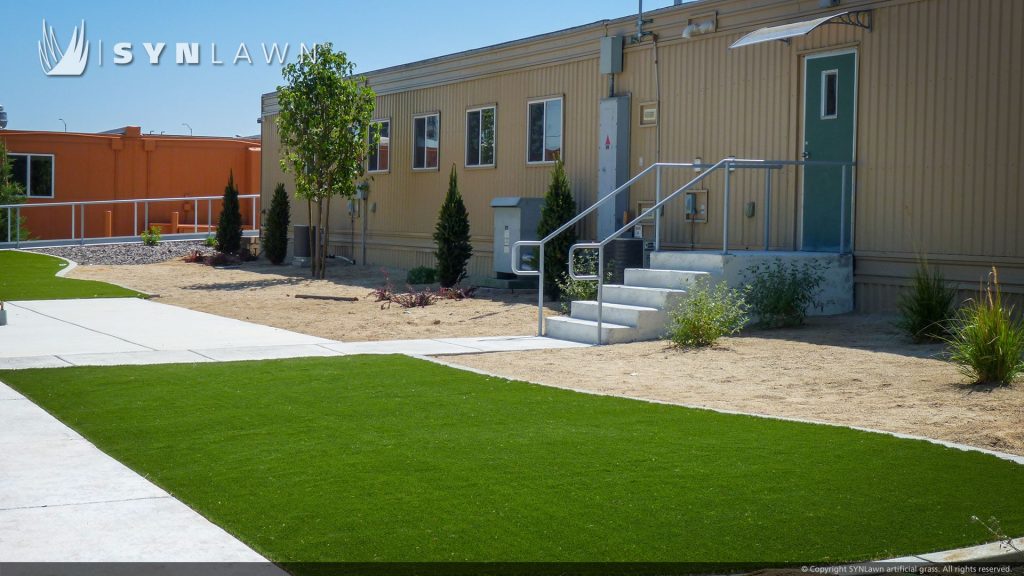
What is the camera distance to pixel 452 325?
14125mm

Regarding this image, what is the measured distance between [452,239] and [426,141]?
12.6 ft

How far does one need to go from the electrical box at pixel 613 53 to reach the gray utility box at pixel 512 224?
2658mm

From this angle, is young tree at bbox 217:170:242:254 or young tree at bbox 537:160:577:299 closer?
young tree at bbox 537:160:577:299

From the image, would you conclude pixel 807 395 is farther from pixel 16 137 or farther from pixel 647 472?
pixel 16 137

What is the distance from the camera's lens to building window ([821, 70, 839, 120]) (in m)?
13.6

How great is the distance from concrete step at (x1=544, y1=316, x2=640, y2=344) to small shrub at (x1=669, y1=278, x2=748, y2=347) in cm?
51

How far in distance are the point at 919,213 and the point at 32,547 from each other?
10515mm

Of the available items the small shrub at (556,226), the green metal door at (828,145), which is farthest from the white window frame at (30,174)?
the green metal door at (828,145)

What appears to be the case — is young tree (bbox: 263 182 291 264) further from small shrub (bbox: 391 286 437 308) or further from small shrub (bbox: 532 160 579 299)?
small shrub (bbox: 532 160 579 299)

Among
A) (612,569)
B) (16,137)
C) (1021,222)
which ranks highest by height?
(16,137)

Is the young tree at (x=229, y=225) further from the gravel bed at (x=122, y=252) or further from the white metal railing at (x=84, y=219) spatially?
the white metal railing at (x=84, y=219)

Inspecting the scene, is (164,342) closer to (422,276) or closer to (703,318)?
(703,318)

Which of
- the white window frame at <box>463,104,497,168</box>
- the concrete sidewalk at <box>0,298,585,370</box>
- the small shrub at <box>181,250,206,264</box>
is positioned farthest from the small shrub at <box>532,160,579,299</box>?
the small shrub at <box>181,250,206,264</box>

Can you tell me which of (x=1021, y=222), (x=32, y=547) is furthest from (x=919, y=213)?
(x=32, y=547)
